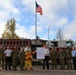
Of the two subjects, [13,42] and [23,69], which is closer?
[23,69]

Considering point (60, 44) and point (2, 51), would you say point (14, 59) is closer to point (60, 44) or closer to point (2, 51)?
point (2, 51)

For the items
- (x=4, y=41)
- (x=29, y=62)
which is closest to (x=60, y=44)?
(x=4, y=41)

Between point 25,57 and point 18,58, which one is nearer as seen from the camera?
point 25,57

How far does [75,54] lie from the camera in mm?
24828

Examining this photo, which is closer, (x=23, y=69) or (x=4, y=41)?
(x=23, y=69)

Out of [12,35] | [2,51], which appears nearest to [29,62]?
[2,51]

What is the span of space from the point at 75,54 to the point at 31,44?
295 inches

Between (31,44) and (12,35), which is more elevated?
(12,35)

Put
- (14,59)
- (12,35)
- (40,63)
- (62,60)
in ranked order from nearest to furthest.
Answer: (14,59)
(62,60)
(40,63)
(12,35)

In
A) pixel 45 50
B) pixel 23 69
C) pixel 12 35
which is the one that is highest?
pixel 12 35

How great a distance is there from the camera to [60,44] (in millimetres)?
32656

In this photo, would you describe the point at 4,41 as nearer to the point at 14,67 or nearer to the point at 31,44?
the point at 31,44

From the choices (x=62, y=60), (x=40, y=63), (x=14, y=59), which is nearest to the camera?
(x=14, y=59)

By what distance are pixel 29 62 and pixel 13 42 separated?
329 inches
